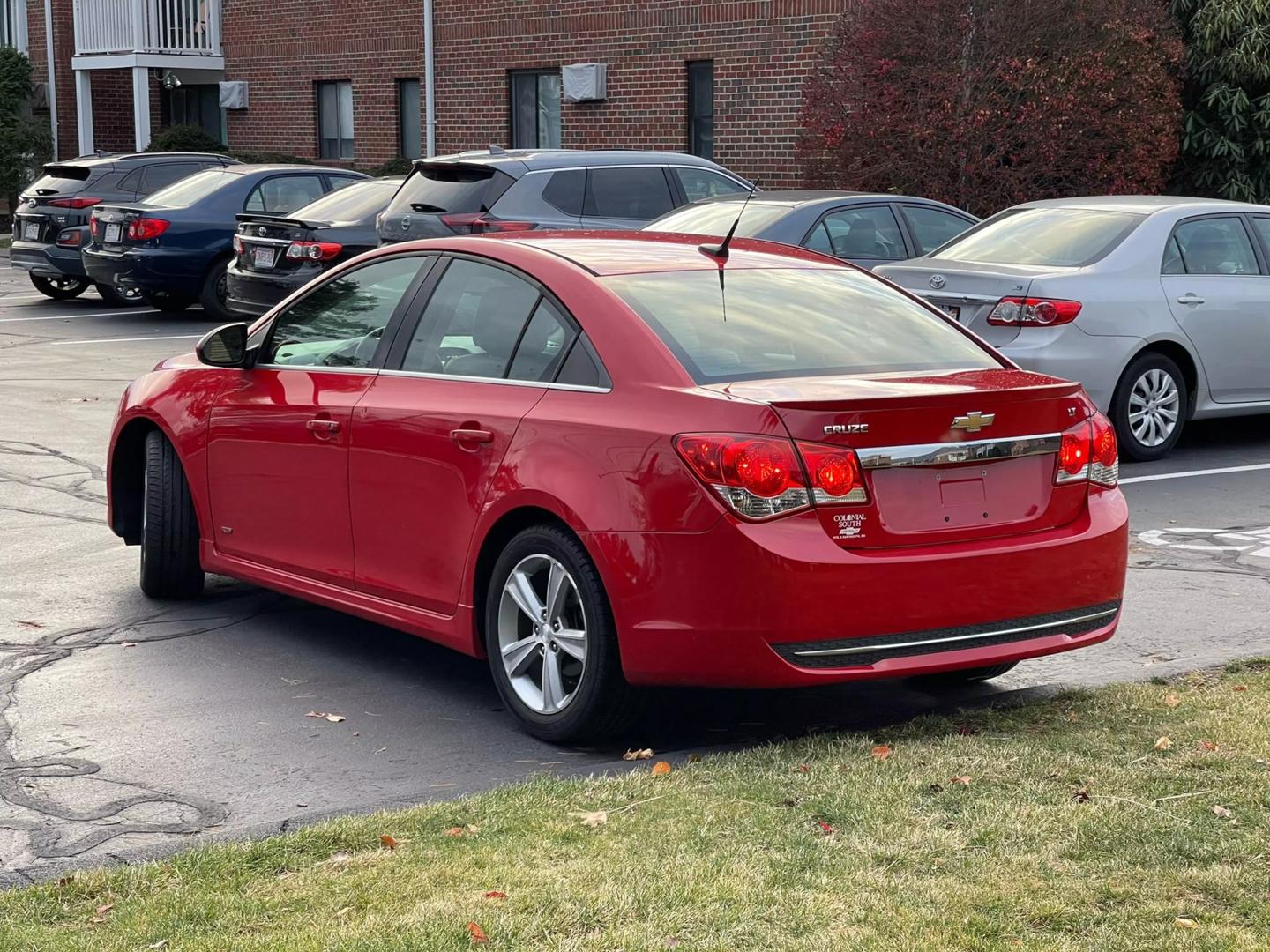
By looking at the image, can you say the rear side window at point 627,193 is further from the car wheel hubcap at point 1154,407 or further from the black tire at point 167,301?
the black tire at point 167,301

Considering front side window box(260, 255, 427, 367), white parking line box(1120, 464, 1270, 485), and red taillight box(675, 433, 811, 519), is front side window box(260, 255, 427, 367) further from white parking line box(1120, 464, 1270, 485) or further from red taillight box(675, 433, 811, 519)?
white parking line box(1120, 464, 1270, 485)

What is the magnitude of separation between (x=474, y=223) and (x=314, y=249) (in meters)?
2.72

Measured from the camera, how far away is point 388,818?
4594 mm

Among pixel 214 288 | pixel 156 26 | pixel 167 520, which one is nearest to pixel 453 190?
pixel 214 288

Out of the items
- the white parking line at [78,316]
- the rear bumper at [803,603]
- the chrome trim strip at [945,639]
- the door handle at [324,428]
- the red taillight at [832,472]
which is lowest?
the white parking line at [78,316]

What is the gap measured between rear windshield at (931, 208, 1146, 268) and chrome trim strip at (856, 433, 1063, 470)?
18.5 feet

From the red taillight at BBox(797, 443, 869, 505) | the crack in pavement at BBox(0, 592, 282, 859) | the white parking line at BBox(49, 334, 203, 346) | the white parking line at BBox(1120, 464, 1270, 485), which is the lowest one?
the white parking line at BBox(1120, 464, 1270, 485)

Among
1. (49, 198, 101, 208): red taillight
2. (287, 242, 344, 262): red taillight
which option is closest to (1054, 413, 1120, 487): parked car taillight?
(287, 242, 344, 262): red taillight

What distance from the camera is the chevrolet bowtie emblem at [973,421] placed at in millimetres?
5141

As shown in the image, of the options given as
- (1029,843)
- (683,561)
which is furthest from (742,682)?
(1029,843)

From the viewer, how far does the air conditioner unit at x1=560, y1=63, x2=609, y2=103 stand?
25.6 m

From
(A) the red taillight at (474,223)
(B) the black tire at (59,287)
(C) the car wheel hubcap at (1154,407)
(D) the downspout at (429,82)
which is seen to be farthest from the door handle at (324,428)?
(D) the downspout at (429,82)

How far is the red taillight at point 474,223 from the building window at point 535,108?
12900mm

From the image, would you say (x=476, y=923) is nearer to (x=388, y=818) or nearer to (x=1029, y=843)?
(x=388, y=818)
